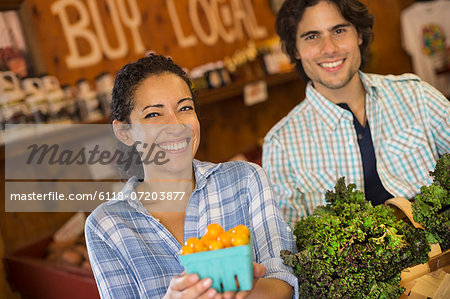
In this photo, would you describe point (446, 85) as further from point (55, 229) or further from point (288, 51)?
point (55, 229)

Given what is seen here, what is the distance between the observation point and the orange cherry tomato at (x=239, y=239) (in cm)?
114

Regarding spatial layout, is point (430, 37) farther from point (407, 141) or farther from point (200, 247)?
point (200, 247)

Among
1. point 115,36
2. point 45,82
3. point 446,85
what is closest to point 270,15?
point 115,36

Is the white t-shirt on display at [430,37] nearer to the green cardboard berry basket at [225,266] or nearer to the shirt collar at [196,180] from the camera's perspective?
the shirt collar at [196,180]

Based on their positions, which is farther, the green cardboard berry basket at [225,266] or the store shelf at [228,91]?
the store shelf at [228,91]

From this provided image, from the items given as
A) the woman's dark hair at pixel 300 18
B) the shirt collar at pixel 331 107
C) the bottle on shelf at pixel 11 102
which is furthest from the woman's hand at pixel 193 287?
the bottle on shelf at pixel 11 102

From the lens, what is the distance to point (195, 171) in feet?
5.57

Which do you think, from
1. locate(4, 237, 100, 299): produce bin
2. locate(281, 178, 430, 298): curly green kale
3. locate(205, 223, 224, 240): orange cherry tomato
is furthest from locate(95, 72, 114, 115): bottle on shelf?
locate(205, 223, 224, 240): orange cherry tomato

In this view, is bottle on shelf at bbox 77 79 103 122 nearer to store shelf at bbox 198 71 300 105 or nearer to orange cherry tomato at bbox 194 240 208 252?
store shelf at bbox 198 71 300 105

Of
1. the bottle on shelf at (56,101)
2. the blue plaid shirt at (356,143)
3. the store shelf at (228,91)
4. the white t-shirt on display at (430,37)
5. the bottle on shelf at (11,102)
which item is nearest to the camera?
the blue plaid shirt at (356,143)

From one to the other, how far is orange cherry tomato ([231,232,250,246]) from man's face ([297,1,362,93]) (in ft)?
4.24

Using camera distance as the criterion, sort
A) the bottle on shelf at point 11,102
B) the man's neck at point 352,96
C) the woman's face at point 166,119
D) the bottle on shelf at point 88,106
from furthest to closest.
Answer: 1. the bottle on shelf at point 88,106
2. the bottle on shelf at point 11,102
3. the man's neck at point 352,96
4. the woman's face at point 166,119

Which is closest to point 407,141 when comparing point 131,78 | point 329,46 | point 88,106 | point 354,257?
point 329,46

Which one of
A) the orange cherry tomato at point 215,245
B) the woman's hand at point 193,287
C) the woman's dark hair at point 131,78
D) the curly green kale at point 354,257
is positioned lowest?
the curly green kale at point 354,257
